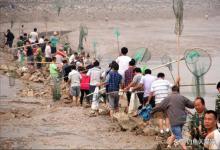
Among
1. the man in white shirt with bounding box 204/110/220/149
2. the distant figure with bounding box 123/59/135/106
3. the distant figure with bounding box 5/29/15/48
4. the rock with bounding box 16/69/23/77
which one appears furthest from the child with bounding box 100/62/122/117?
the distant figure with bounding box 5/29/15/48

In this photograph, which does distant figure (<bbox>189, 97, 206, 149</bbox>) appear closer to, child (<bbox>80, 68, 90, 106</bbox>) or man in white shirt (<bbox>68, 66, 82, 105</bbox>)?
child (<bbox>80, 68, 90, 106</bbox>)

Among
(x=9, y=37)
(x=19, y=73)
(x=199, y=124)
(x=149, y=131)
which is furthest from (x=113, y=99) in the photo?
(x=9, y=37)

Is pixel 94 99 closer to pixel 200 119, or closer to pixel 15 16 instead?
pixel 200 119

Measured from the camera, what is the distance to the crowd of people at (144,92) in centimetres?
759

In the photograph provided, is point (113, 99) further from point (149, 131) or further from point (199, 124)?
point (199, 124)

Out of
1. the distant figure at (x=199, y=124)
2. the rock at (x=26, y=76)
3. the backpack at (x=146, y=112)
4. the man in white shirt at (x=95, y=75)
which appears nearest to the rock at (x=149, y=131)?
the backpack at (x=146, y=112)

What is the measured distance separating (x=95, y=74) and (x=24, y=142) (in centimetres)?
444

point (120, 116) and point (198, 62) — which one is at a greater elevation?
point (198, 62)

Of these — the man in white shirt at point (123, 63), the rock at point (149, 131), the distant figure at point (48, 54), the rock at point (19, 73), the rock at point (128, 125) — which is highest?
the distant figure at point (48, 54)

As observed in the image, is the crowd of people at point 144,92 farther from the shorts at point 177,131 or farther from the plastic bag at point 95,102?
the plastic bag at point 95,102

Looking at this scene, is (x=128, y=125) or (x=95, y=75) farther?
(x=95, y=75)

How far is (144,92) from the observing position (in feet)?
37.4

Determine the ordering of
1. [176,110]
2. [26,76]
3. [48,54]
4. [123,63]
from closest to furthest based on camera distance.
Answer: [176,110] → [123,63] → [26,76] → [48,54]

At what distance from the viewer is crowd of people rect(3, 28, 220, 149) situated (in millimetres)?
7586
